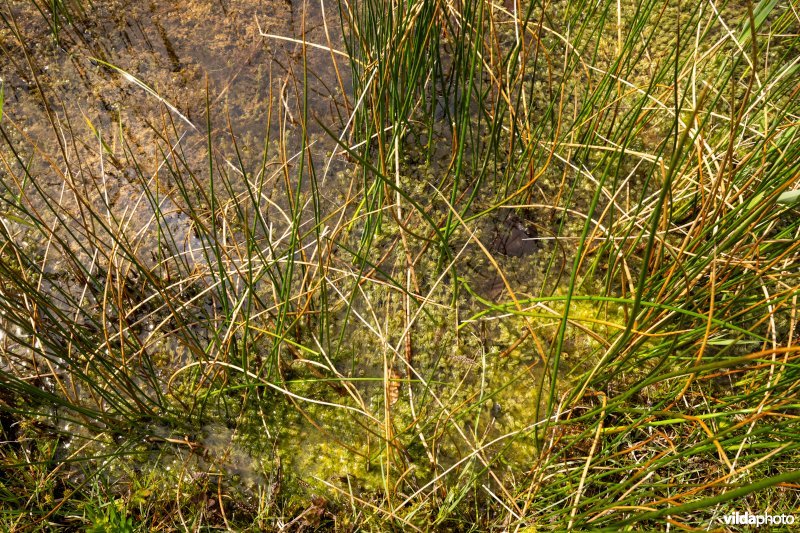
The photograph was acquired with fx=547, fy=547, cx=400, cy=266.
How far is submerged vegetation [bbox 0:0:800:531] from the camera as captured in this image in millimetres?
1068

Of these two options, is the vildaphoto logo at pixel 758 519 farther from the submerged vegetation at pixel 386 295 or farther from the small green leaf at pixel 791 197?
the small green leaf at pixel 791 197

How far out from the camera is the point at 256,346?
4.09 ft

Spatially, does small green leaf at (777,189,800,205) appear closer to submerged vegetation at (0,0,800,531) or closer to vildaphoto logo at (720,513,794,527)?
submerged vegetation at (0,0,800,531)

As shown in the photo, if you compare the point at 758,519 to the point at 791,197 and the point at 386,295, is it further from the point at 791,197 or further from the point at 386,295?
the point at 386,295

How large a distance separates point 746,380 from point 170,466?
125 centimetres

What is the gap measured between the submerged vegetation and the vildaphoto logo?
0.10ft

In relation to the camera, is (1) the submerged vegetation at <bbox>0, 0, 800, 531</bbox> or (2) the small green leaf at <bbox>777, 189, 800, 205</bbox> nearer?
(2) the small green leaf at <bbox>777, 189, 800, 205</bbox>

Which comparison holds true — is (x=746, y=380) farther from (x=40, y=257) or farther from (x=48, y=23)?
(x=48, y=23)

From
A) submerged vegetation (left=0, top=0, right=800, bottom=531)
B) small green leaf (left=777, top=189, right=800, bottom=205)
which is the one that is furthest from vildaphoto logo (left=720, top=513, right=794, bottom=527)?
small green leaf (left=777, top=189, right=800, bottom=205)

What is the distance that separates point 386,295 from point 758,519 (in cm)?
88

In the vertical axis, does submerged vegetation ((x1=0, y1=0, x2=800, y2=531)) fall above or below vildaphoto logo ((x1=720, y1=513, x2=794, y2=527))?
above

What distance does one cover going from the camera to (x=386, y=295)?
1.32 meters

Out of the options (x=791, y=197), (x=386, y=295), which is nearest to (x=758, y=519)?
(x=791, y=197)

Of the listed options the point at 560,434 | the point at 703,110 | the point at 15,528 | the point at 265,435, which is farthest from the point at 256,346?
the point at 703,110
